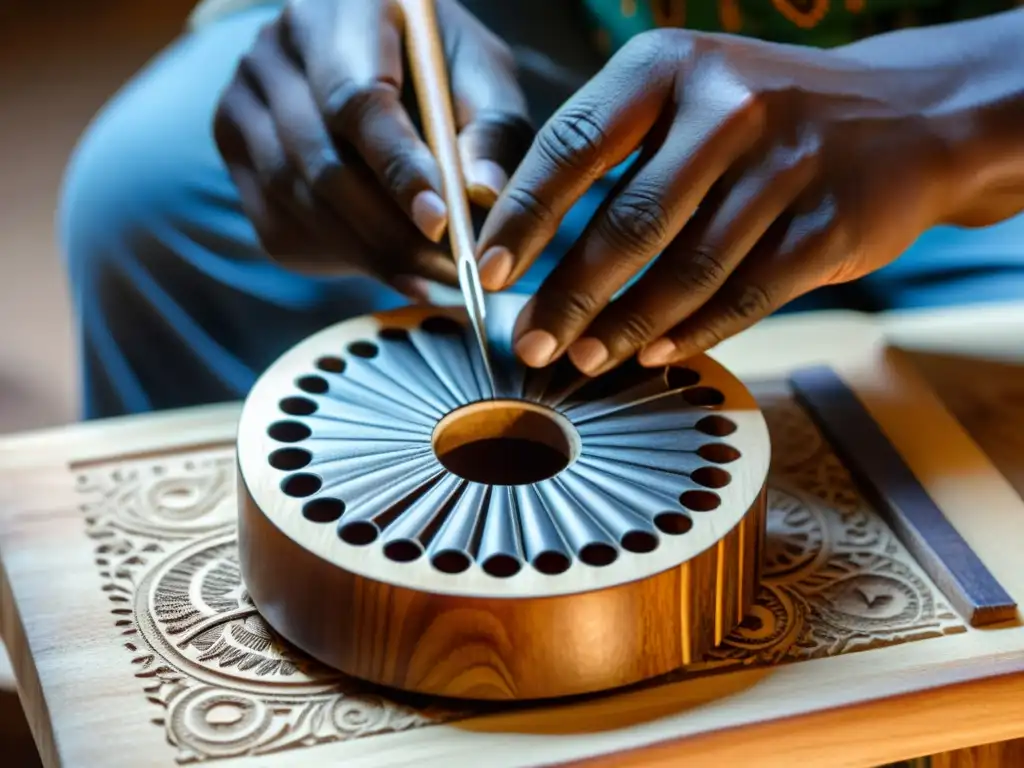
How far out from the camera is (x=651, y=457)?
90 centimetres

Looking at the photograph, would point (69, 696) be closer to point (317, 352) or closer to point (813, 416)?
point (317, 352)

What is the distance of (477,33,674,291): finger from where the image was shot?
2.96 feet

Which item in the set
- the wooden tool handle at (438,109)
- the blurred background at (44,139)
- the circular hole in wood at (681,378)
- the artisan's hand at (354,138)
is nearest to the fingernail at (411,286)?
the artisan's hand at (354,138)

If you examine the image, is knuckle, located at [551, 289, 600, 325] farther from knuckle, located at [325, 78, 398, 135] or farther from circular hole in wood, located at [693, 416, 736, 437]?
knuckle, located at [325, 78, 398, 135]

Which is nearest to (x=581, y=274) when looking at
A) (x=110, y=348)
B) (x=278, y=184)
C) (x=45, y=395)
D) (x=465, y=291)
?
(x=465, y=291)

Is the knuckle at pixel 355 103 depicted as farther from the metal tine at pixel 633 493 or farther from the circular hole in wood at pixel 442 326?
the metal tine at pixel 633 493

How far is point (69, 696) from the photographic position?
820 mm

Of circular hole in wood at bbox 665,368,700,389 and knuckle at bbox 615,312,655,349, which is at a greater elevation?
knuckle at bbox 615,312,655,349

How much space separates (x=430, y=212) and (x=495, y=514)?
0.24 metres

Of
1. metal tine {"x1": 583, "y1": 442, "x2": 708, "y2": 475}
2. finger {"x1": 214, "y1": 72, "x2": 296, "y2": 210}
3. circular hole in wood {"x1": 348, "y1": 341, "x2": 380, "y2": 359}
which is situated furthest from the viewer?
finger {"x1": 214, "y1": 72, "x2": 296, "y2": 210}

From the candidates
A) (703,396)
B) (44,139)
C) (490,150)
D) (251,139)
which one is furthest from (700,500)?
(44,139)

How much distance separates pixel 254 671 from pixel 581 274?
33 centimetres

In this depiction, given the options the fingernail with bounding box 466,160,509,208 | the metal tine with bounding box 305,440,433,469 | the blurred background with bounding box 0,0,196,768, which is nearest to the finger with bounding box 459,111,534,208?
the fingernail with bounding box 466,160,509,208

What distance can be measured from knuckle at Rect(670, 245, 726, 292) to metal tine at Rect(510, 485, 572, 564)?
18 cm
